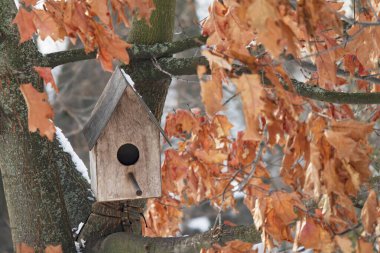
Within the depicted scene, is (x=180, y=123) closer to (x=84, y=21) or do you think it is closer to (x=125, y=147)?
(x=125, y=147)

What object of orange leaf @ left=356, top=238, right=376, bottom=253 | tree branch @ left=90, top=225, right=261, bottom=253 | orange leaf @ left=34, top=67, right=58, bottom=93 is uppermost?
orange leaf @ left=34, top=67, right=58, bottom=93

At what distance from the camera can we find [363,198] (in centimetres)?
342

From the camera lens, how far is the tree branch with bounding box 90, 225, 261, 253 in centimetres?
310

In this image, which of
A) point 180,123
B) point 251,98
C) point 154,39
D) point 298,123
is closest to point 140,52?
point 154,39

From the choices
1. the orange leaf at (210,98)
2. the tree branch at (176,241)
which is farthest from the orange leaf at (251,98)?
the tree branch at (176,241)

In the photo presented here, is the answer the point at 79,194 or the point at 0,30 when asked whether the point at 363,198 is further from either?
the point at 0,30

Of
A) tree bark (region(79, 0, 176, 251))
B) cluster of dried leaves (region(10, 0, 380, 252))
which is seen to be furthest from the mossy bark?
cluster of dried leaves (region(10, 0, 380, 252))

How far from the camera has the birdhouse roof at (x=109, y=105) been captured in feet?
11.4

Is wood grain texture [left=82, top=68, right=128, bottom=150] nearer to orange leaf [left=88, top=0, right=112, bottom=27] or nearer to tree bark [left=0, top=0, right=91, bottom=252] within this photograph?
tree bark [left=0, top=0, right=91, bottom=252]

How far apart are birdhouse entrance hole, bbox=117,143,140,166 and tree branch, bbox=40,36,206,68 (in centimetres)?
49

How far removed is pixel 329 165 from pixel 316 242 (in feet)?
1.26

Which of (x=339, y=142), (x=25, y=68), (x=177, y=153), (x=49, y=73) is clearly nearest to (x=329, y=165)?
(x=339, y=142)

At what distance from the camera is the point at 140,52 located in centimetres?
379

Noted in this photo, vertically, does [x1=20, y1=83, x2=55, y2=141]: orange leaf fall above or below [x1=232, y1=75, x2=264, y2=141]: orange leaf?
above
